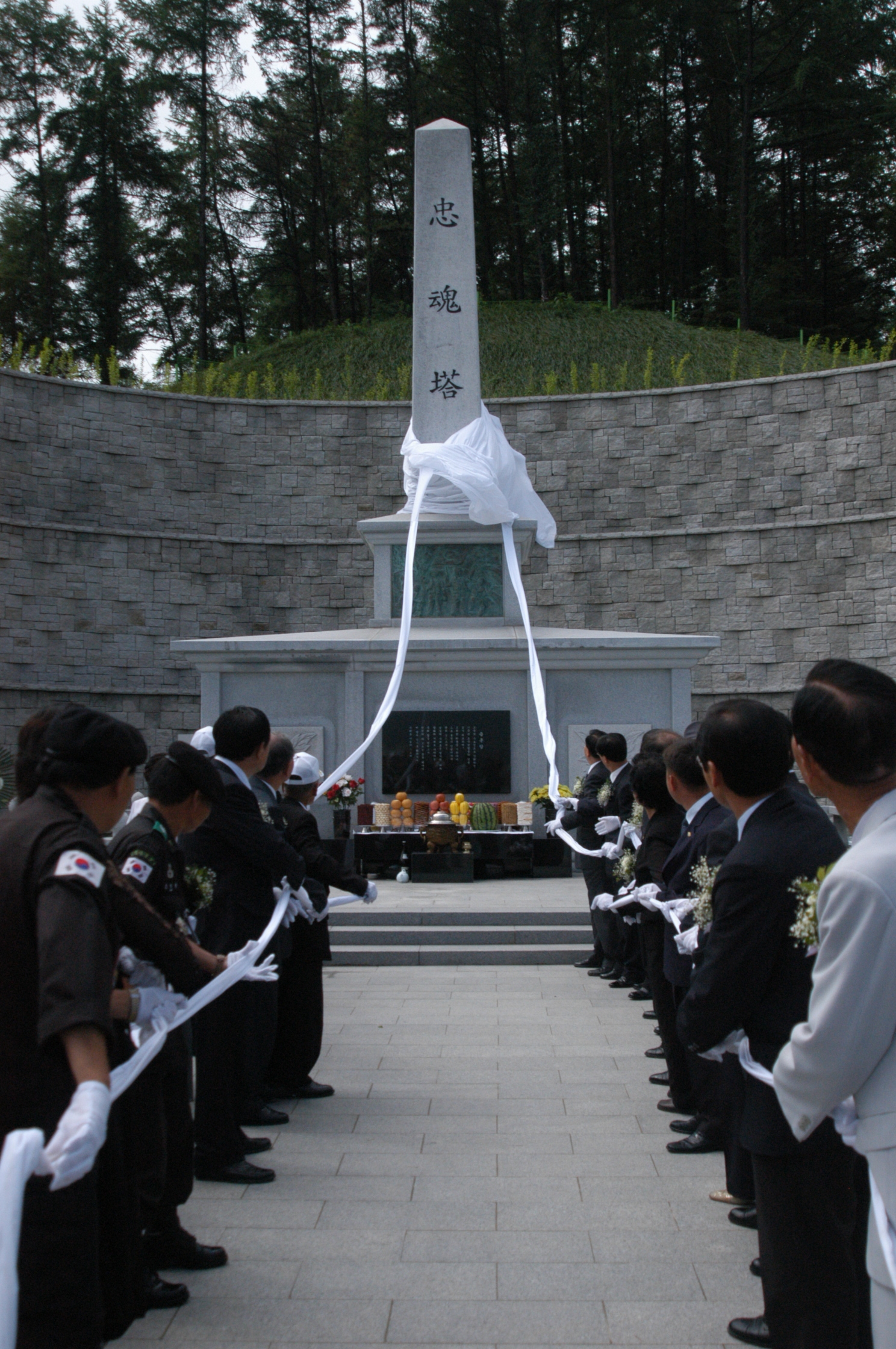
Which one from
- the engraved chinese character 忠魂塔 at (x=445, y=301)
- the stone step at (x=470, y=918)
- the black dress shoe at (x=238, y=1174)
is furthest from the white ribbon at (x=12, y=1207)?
the engraved chinese character 忠魂塔 at (x=445, y=301)

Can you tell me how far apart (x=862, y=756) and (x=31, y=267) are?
102 ft

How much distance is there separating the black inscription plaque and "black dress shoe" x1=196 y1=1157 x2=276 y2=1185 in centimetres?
765

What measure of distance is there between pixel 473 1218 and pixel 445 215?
13.2 metres

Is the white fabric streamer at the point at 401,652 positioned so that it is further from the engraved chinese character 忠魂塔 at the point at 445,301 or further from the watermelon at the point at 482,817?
the engraved chinese character 忠魂塔 at the point at 445,301

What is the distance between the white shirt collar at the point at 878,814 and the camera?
214 centimetres

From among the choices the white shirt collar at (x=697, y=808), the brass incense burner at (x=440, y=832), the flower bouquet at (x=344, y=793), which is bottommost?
the brass incense burner at (x=440, y=832)

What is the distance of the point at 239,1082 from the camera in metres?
4.47

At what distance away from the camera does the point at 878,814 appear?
2160 mm

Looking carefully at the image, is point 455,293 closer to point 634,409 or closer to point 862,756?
point 634,409

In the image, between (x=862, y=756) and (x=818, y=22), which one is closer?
(x=862, y=756)

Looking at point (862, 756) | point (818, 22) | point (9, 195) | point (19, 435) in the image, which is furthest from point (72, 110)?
point (862, 756)

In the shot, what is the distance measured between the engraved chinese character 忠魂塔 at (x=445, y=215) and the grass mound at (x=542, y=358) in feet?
21.8

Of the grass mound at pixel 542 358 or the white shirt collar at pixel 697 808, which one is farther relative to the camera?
the grass mound at pixel 542 358

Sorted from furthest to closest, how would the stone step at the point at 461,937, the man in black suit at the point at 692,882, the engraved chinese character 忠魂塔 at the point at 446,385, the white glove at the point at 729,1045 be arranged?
1. the engraved chinese character 忠魂塔 at the point at 446,385
2. the stone step at the point at 461,937
3. the man in black suit at the point at 692,882
4. the white glove at the point at 729,1045
